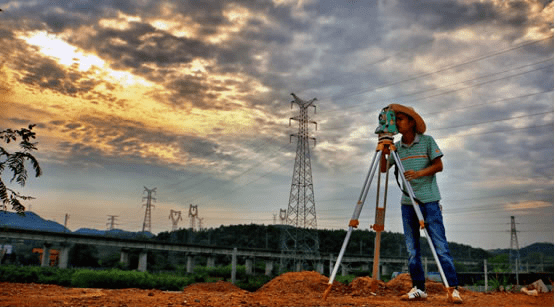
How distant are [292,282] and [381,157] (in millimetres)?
4292

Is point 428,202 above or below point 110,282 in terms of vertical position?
above

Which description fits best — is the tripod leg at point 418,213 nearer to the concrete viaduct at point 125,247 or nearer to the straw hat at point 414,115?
the straw hat at point 414,115

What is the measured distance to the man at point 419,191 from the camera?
6852 mm

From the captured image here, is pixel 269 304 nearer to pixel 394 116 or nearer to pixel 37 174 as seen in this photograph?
pixel 394 116

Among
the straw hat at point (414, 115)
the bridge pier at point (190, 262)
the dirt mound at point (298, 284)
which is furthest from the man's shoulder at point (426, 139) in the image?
the bridge pier at point (190, 262)

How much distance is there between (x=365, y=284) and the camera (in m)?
9.56

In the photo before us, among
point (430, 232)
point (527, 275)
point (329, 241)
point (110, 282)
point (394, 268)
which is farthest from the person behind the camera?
point (394, 268)

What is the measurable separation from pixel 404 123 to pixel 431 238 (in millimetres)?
2003

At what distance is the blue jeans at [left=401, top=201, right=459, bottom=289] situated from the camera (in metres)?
6.70

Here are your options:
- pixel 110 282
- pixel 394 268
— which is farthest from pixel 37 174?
pixel 394 268

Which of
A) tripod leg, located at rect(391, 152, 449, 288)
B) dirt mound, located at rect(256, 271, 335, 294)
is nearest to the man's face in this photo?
tripod leg, located at rect(391, 152, 449, 288)

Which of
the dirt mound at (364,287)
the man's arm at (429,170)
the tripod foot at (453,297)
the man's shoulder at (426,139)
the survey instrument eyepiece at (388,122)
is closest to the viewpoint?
the tripod foot at (453,297)

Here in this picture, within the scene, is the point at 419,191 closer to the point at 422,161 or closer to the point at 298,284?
the point at 422,161

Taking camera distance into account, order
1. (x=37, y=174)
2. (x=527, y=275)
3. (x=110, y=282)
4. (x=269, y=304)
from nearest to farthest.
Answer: (x=269, y=304), (x=37, y=174), (x=527, y=275), (x=110, y=282)
